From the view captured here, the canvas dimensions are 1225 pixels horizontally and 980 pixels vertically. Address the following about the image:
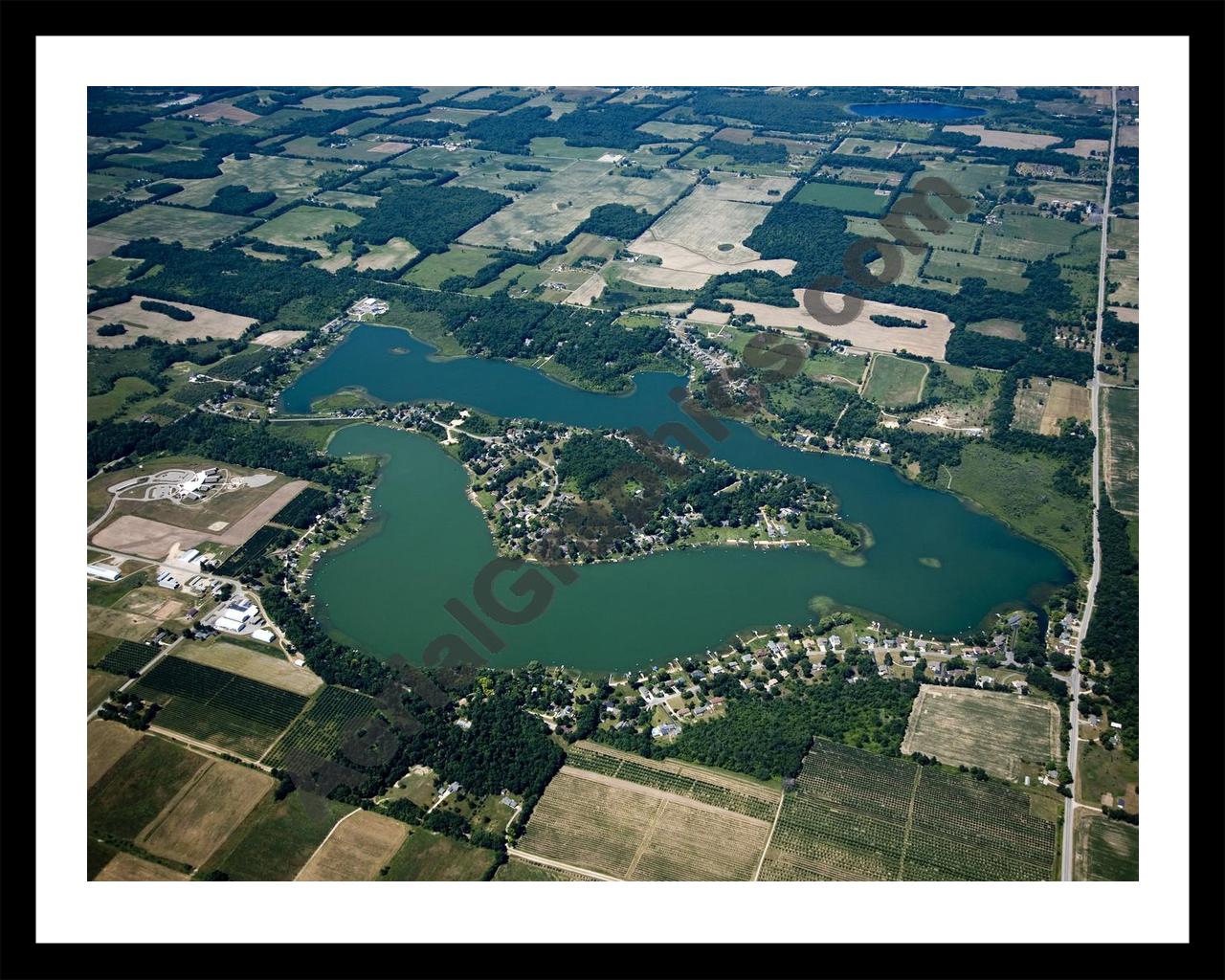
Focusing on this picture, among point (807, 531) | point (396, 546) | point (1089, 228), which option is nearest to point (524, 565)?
point (396, 546)

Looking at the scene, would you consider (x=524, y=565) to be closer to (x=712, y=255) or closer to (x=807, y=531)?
(x=807, y=531)

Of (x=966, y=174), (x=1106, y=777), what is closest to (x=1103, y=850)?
(x=1106, y=777)

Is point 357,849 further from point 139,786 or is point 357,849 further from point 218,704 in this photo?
point 218,704

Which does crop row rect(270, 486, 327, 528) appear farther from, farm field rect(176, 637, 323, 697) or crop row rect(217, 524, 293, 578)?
farm field rect(176, 637, 323, 697)

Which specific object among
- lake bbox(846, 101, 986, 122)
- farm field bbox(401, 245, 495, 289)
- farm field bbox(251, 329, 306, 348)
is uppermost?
lake bbox(846, 101, 986, 122)

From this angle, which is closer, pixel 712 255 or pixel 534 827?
pixel 534 827

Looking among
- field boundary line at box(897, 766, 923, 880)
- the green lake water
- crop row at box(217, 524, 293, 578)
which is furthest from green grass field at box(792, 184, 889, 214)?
field boundary line at box(897, 766, 923, 880)

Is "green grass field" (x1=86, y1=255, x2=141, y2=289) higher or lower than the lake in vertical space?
lower

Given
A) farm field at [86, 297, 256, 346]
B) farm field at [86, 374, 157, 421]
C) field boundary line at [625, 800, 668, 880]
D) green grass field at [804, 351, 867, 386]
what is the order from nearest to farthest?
field boundary line at [625, 800, 668, 880] < farm field at [86, 374, 157, 421] < green grass field at [804, 351, 867, 386] < farm field at [86, 297, 256, 346]

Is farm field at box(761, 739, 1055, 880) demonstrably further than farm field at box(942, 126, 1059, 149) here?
No
